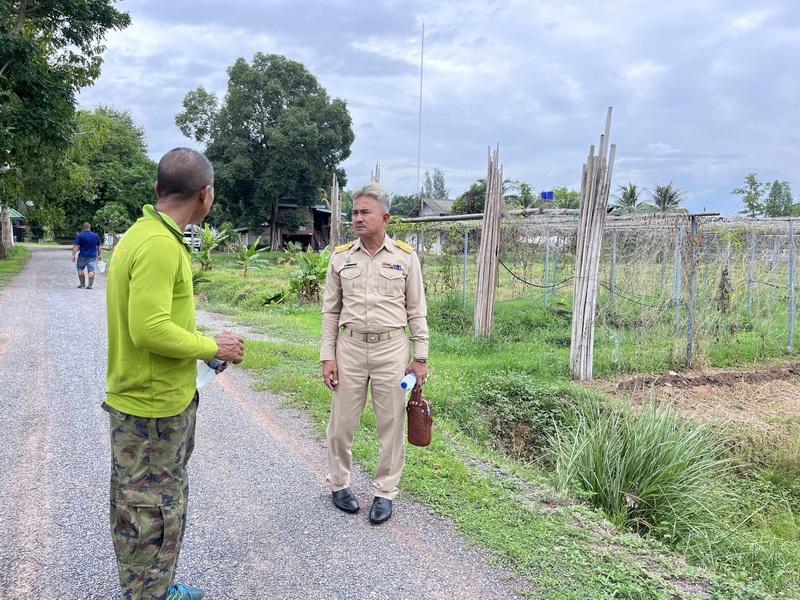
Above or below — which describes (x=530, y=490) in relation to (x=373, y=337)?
below

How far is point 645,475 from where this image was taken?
4.36 meters

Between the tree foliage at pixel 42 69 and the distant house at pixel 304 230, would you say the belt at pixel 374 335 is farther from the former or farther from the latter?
the distant house at pixel 304 230

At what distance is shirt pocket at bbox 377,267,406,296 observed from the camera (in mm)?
3461

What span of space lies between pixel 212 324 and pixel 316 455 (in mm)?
7103

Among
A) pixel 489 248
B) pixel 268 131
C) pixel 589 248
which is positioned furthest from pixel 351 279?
pixel 268 131

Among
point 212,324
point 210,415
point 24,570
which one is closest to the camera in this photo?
point 24,570

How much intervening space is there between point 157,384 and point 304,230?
130ft

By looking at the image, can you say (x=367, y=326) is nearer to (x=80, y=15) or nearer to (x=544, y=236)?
(x=544, y=236)

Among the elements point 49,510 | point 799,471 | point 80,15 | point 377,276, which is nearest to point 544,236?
point 799,471

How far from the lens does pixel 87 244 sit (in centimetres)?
1510

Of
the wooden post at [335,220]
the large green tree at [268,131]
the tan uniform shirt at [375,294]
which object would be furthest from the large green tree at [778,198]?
the tan uniform shirt at [375,294]

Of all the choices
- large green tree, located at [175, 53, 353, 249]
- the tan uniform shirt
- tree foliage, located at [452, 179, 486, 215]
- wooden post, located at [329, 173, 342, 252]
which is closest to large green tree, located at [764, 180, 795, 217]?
tree foliage, located at [452, 179, 486, 215]

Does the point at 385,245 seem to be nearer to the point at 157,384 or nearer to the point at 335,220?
the point at 157,384

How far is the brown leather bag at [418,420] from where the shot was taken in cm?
362
